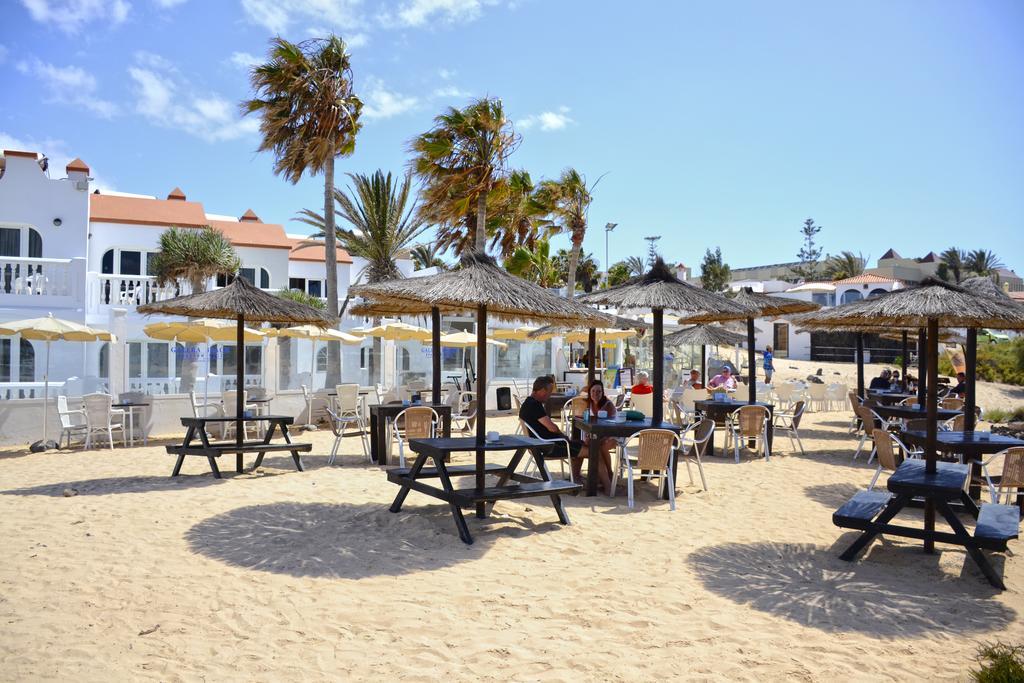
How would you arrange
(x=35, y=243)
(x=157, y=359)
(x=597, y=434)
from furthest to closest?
1. (x=35, y=243)
2. (x=157, y=359)
3. (x=597, y=434)

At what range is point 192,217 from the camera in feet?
84.9

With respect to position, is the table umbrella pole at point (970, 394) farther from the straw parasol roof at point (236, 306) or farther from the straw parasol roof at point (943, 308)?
the straw parasol roof at point (236, 306)

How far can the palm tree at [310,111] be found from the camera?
53.8 ft

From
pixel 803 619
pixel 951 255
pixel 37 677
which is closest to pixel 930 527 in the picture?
pixel 803 619

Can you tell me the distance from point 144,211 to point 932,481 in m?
26.2

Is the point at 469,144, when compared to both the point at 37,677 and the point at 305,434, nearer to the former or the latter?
the point at 305,434

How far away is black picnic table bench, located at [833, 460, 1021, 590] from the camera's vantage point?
5.25 meters

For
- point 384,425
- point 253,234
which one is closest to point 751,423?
point 384,425

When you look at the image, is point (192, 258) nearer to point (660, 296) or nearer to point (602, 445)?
point (660, 296)

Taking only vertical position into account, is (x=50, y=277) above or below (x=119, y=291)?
above

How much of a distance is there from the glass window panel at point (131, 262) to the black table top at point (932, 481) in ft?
80.0

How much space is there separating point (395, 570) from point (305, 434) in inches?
372

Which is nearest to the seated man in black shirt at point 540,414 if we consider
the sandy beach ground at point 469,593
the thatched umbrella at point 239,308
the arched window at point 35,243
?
the sandy beach ground at point 469,593

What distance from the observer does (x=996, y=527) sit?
5.43 metres
